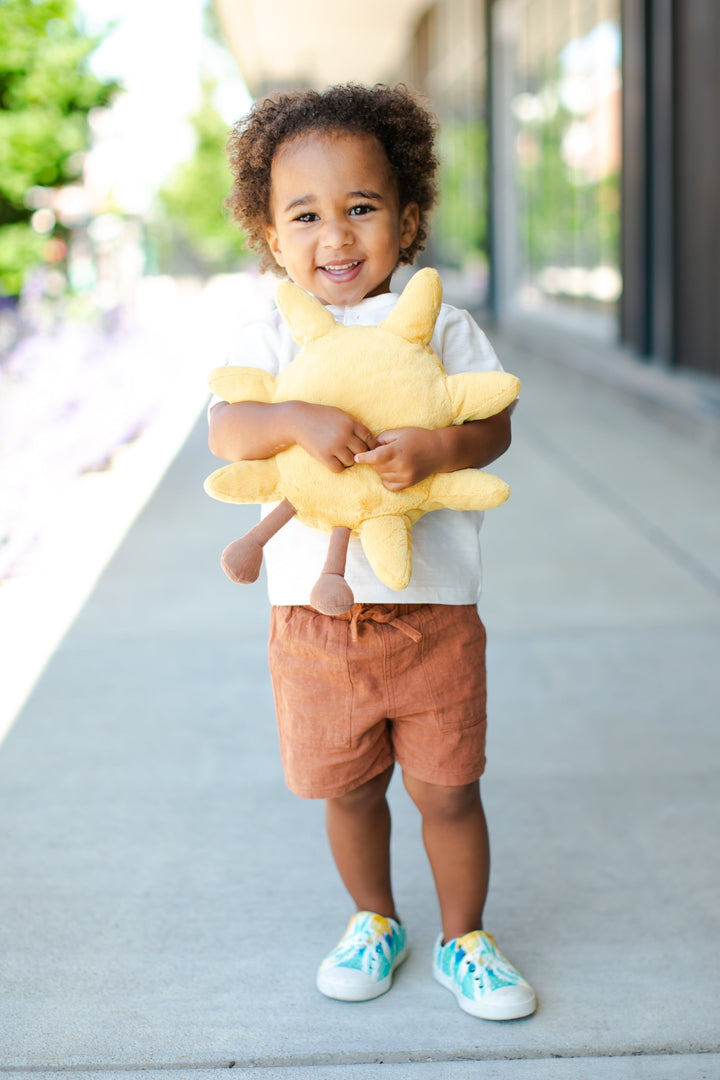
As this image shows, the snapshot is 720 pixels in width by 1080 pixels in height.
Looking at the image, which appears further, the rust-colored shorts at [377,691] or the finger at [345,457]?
the rust-colored shorts at [377,691]

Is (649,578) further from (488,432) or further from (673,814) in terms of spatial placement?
(488,432)

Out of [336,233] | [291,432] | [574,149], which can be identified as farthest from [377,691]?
[574,149]

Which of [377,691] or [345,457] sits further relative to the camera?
[377,691]

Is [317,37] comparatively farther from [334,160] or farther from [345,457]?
[345,457]

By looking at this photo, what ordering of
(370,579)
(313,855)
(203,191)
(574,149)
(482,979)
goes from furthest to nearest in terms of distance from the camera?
(203,191), (574,149), (313,855), (482,979), (370,579)

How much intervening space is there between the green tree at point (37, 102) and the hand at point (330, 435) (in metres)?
6.55

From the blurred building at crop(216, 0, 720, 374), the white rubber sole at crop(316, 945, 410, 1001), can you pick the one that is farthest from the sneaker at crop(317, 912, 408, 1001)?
the blurred building at crop(216, 0, 720, 374)

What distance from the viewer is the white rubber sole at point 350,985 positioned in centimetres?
189

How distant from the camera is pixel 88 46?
7.45m

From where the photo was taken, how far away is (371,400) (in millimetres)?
1630

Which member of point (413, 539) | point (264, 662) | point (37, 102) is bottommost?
point (264, 662)

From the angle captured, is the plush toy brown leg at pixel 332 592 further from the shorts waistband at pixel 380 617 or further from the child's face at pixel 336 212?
the child's face at pixel 336 212

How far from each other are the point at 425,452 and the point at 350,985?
35.1 inches

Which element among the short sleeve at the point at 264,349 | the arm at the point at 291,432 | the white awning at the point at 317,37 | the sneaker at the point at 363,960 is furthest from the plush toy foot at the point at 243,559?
the white awning at the point at 317,37
